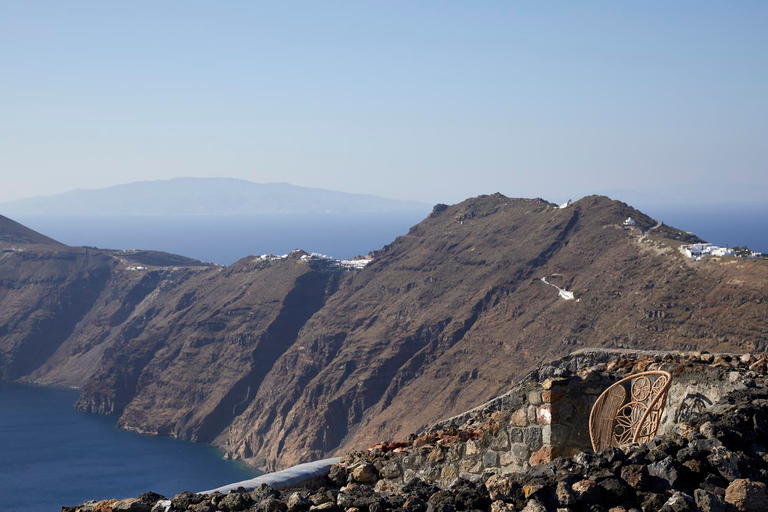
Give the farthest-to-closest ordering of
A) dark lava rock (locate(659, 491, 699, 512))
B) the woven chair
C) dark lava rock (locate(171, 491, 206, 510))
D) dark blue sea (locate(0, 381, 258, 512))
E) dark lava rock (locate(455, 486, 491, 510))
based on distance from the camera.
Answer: dark blue sea (locate(0, 381, 258, 512)) → the woven chair → dark lava rock (locate(171, 491, 206, 510)) → dark lava rock (locate(455, 486, 491, 510)) → dark lava rock (locate(659, 491, 699, 512))

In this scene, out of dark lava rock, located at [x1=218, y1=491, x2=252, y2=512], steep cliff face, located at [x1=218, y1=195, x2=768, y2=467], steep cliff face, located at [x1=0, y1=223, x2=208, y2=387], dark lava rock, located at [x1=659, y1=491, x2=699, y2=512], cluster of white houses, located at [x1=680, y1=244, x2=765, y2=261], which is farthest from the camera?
steep cliff face, located at [x1=0, y1=223, x2=208, y2=387]

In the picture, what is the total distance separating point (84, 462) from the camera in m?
71.0

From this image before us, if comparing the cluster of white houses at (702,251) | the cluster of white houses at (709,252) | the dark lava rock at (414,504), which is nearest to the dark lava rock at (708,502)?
the dark lava rock at (414,504)

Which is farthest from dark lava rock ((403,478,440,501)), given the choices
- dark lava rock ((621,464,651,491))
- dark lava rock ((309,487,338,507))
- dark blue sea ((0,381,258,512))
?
dark blue sea ((0,381,258,512))

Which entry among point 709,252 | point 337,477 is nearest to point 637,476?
point 337,477

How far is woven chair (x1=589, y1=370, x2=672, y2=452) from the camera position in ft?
24.0

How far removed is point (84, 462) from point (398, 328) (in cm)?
2938

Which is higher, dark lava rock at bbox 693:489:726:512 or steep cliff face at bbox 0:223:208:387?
dark lava rock at bbox 693:489:726:512

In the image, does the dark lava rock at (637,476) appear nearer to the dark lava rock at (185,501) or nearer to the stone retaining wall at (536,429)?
the stone retaining wall at (536,429)

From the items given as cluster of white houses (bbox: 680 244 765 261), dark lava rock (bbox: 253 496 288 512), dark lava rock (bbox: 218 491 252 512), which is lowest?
dark lava rock (bbox: 218 491 252 512)

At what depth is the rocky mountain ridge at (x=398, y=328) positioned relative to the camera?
53.7m

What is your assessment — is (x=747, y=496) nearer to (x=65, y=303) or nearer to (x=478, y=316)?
(x=478, y=316)

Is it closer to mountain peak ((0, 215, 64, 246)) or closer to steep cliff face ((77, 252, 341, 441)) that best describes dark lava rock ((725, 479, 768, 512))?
steep cliff face ((77, 252, 341, 441))

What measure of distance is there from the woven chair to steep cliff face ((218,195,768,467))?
39025 millimetres
